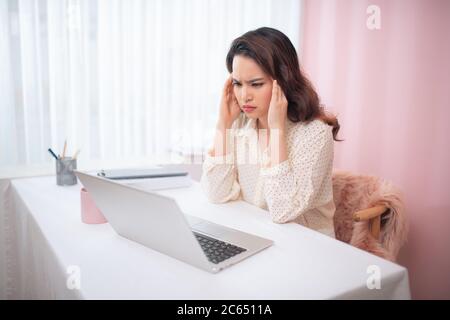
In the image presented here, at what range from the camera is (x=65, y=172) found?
1484 mm

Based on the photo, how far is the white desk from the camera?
2.33ft

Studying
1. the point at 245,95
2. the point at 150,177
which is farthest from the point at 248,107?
the point at 150,177

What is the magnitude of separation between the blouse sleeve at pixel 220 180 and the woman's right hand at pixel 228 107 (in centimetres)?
13

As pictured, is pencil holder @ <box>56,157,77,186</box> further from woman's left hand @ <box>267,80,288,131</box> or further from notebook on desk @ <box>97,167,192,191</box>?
woman's left hand @ <box>267,80,288,131</box>

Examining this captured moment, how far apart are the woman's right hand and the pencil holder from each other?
57cm

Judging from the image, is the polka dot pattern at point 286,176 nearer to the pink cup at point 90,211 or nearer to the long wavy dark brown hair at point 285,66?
the long wavy dark brown hair at point 285,66

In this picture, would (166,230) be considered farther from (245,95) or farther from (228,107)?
(228,107)

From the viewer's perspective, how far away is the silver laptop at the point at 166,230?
0.74 meters

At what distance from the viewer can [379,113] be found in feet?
6.15

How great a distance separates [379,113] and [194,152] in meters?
0.91

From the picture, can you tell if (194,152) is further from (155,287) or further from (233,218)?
A: (155,287)

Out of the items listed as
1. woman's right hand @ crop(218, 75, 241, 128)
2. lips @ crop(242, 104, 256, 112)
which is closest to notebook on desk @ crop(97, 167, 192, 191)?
woman's right hand @ crop(218, 75, 241, 128)

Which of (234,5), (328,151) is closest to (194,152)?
(234,5)

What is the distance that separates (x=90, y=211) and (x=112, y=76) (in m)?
0.96
